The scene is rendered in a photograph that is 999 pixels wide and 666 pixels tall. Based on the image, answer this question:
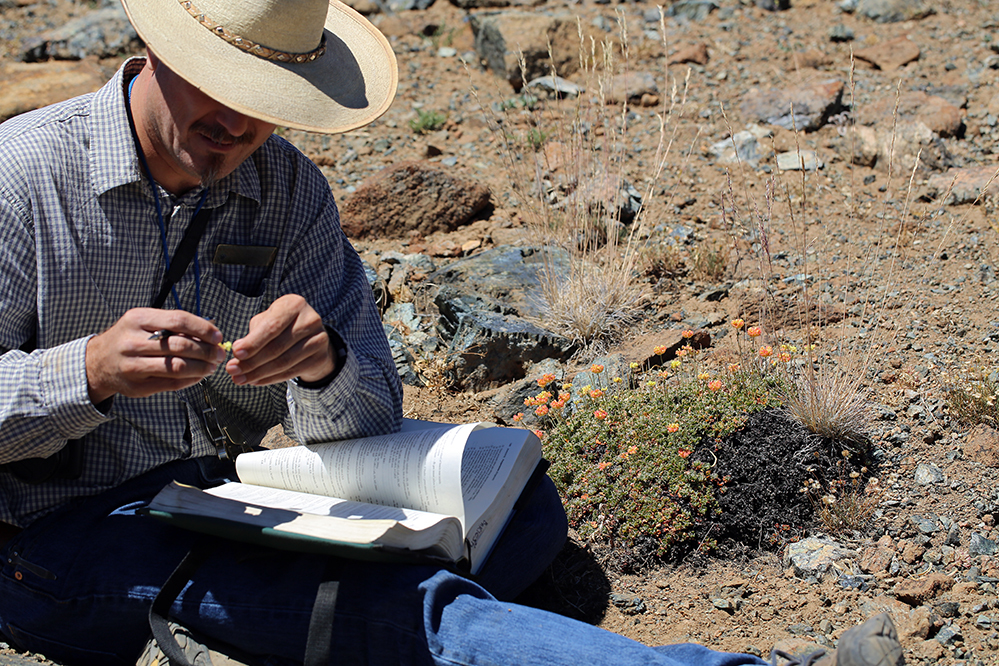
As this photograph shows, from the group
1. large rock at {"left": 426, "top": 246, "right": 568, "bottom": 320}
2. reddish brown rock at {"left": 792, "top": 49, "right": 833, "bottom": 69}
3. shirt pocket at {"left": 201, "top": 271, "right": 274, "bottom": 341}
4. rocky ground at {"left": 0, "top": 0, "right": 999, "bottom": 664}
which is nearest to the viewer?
shirt pocket at {"left": 201, "top": 271, "right": 274, "bottom": 341}

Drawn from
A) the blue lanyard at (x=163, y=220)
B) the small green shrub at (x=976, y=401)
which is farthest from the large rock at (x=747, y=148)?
the blue lanyard at (x=163, y=220)

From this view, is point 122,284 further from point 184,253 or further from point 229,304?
point 229,304

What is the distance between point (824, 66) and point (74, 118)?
635 centimetres

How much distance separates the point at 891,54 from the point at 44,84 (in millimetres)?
6592

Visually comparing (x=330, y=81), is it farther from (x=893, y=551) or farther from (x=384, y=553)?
(x=893, y=551)

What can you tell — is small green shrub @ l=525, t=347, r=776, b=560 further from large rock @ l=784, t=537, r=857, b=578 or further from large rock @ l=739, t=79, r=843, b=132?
large rock @ l=739, t=79, r=843, b=132

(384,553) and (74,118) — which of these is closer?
(384,553)

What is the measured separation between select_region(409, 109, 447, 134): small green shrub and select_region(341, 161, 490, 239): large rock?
1490 millimetres

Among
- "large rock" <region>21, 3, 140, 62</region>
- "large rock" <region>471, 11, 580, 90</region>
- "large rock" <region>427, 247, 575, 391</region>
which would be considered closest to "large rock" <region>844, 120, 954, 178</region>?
"large rock" <region>427, 247, 575, 391</region>

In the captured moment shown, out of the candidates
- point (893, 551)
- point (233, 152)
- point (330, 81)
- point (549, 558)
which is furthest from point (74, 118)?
point (893, 551)

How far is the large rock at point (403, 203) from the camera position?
532cm

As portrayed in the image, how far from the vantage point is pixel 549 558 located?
257 cm

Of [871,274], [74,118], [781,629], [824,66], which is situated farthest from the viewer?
[824,66]

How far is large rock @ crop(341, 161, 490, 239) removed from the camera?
532cm
